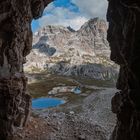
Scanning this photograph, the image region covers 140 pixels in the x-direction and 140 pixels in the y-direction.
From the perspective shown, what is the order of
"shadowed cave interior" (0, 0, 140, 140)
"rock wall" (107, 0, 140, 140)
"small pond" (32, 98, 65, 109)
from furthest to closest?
1. "small pond" (32, 98, 65, 109)
2. "shadowed cave interior" (0, 0, 140, 140)
3. "rock wall" (107, 0, 140, 140)

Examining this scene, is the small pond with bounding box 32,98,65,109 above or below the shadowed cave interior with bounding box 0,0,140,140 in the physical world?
below

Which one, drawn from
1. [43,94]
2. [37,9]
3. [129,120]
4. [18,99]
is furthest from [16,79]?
[43,94]

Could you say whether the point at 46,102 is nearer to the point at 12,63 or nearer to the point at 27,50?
the point at 27,50

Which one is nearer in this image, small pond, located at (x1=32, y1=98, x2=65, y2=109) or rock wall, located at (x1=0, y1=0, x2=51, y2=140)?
rock wall, located at (x1=0, y1=0, x2=51, y2=140)

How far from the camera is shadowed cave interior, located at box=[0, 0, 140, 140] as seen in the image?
3170 cm

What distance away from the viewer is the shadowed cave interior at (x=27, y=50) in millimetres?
31703

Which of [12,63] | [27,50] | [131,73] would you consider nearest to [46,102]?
[27,50]

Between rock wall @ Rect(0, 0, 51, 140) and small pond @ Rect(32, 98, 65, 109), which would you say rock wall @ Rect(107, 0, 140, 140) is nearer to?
rock wall @ Rect(0, 0, 51, 140)

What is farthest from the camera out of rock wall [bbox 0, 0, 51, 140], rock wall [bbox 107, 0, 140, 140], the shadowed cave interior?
rock wall [bbox 0, 0, 51, 140]

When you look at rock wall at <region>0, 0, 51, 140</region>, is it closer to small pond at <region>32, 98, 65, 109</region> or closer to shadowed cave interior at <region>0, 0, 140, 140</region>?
shadowed cave interior at <region>0, 0, 140, 140</region>

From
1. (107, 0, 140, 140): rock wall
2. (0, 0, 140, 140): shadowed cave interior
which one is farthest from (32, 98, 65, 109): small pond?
(107, 0, 140, 140): rock wall

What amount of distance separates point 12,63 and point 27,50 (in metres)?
8.04

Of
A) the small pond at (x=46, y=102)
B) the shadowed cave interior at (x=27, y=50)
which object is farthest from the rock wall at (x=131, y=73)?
the small pond at (x=46, y=102)

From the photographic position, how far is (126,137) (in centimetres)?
3403
